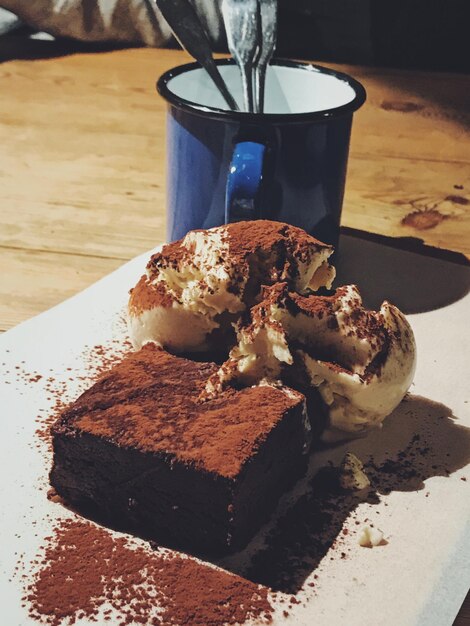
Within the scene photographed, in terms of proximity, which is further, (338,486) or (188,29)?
(188,29)

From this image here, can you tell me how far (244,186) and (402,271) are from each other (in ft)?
1.05

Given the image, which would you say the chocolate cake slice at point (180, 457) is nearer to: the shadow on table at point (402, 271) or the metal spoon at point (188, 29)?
the shadow on table at point (402, 271)

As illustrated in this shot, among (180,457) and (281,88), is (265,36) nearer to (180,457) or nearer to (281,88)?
(281,88)

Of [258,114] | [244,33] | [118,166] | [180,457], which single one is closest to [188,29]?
[244,33]

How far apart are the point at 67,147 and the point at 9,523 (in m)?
0.94

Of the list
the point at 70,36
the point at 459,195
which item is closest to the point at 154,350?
the point at 459,195

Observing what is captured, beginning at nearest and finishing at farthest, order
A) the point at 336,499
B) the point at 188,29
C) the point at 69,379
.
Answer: the point at 336,499, the point at 69,379, the point at 188,29

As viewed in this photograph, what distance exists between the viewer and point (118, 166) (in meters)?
1.49

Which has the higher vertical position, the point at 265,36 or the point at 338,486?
the point at 265,36

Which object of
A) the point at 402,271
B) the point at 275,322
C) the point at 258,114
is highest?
the point at 258,114

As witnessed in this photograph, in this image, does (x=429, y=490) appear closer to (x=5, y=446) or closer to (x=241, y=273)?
(x=241, y=273)

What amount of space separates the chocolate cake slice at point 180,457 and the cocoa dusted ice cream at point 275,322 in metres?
0.04

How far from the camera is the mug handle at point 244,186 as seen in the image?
38.7 inches

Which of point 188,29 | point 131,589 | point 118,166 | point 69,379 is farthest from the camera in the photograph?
point 118,166
